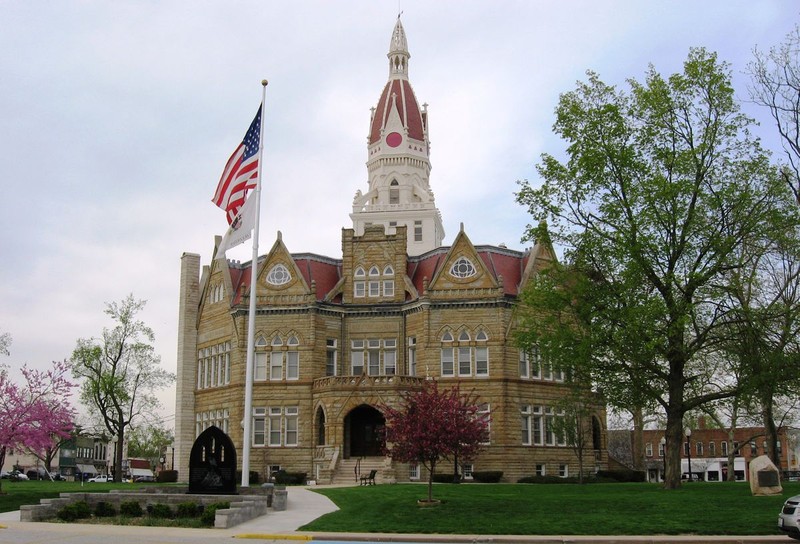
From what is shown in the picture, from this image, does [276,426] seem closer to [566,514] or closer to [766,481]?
[566,514]

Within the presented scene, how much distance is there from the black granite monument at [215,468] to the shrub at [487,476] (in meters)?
21.9

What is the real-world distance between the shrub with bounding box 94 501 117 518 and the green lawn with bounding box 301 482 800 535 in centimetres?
629

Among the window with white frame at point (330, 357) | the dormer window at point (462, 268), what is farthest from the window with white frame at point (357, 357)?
the dormer window at point (462, 268)

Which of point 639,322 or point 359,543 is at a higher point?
point 639,322

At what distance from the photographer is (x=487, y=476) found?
4712cm

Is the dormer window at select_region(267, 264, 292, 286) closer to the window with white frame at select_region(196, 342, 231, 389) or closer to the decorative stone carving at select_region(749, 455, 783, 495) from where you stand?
the window with white frame at select_region(196, 342, 231, 389)

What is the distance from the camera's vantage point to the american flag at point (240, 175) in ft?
103

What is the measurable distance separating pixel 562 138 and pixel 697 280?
841 centimetres

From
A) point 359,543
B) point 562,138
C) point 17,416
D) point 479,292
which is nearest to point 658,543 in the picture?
point 359,543

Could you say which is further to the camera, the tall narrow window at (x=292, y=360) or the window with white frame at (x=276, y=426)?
the tall narrow window at (x=292, y=360)

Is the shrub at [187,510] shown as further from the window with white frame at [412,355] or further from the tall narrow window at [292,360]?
the window with white frame at [412,355]

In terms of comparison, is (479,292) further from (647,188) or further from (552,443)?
(647,188)

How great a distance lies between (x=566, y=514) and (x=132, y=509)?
41.1 feet

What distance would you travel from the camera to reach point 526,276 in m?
51.6
